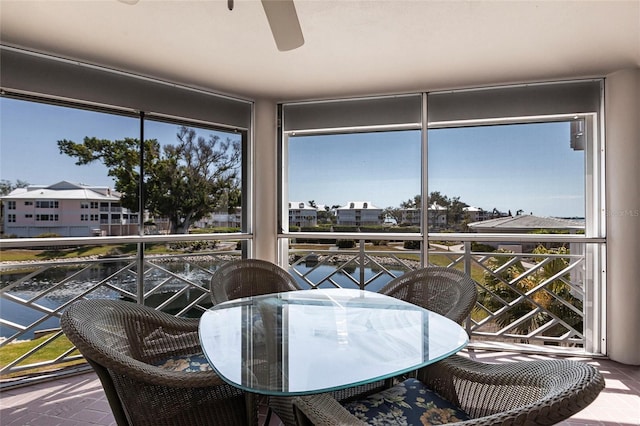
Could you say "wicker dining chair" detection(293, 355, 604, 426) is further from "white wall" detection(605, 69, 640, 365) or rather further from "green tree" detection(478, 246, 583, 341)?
"white wall" detection(605, 69, 640, 365)

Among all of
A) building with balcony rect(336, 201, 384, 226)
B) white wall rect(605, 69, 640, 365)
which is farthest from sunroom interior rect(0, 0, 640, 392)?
building with balcony rect(336, 201, 384, 226)

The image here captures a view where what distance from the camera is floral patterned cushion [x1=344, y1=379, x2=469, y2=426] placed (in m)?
1.26

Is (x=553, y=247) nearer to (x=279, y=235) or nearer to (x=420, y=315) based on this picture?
(x=420, y=315)

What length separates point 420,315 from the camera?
183cm

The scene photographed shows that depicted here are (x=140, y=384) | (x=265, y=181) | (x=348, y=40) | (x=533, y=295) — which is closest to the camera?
(x=140, y=384)

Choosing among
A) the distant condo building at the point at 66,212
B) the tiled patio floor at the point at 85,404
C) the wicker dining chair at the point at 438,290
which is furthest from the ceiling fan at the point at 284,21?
the tiled patio floor at the point at 85,404

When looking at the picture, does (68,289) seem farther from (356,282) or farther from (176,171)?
(356,282)

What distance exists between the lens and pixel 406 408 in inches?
52.3

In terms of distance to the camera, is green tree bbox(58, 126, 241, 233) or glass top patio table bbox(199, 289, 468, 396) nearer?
glass top patio table bbox(199, 289, 468, 396)

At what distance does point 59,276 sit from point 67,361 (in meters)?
0.67

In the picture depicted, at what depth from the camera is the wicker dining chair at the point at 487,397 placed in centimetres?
80

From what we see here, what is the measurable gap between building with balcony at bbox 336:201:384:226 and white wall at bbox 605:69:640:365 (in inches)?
74.4

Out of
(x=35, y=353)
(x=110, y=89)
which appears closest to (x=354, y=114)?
(x=110, y=89)

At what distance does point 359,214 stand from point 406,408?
95.5 inches
